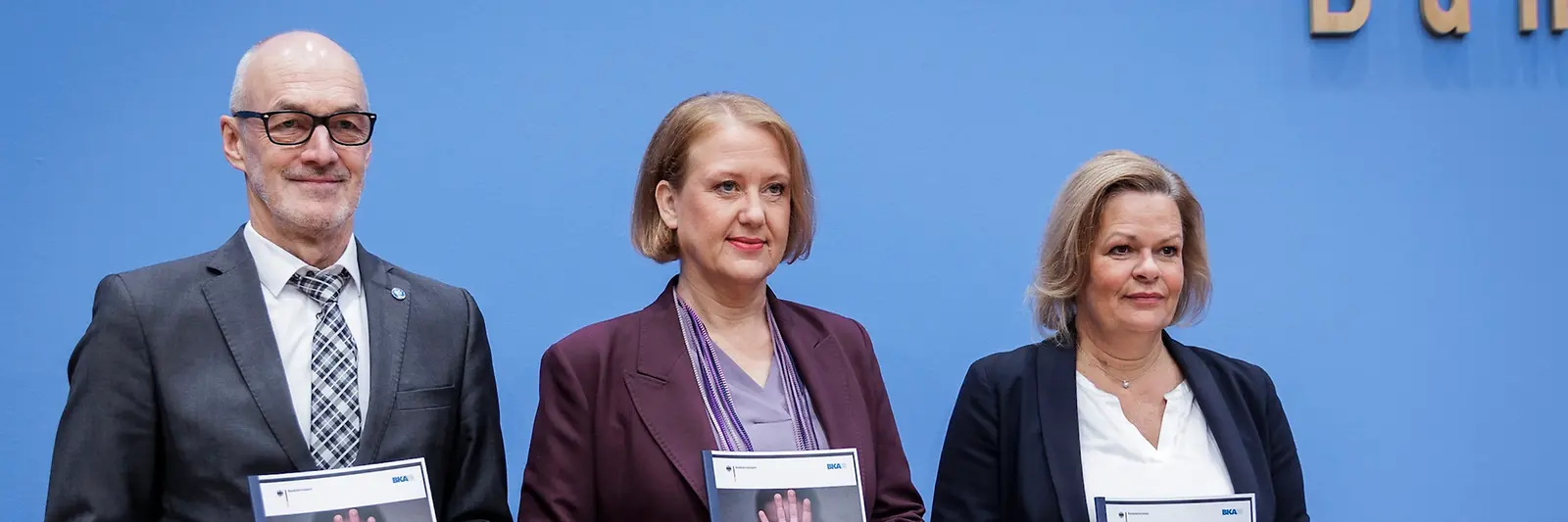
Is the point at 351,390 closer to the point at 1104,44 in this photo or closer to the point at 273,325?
the point at 273,325

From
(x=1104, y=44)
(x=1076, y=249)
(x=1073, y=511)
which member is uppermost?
(x=1104, y=44)

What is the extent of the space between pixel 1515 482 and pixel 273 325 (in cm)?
304

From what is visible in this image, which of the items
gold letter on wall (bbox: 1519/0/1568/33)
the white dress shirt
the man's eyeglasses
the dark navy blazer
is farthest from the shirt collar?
gold letter on wall (bbox: 1519/0/1568/33)

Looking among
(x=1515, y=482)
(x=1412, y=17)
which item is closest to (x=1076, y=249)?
(x=1412, y=17)

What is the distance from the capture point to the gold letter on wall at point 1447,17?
11.2 feet

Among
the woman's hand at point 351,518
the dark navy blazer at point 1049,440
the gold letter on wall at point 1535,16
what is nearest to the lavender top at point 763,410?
the dark navy blazer at point 1049,440

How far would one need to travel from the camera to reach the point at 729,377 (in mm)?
2189

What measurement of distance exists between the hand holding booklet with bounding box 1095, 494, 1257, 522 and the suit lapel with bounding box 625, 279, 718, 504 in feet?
2.11

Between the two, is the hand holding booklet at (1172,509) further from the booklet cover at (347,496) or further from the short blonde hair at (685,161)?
the booklet cover at (347,496)

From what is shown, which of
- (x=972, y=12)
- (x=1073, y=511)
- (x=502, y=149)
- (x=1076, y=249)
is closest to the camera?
(x=1073, y=511)

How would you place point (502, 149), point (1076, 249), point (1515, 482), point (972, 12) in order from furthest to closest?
point (1515, 482) < point (972, 12) < point (502, 149) < point (1076, 249)

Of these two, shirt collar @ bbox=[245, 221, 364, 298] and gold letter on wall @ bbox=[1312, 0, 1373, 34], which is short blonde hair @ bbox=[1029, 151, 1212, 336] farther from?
shirt collar @ bbox=[245, 221, 364, 298]

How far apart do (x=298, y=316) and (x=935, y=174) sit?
166 cm

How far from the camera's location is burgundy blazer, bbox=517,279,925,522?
6.79ft
